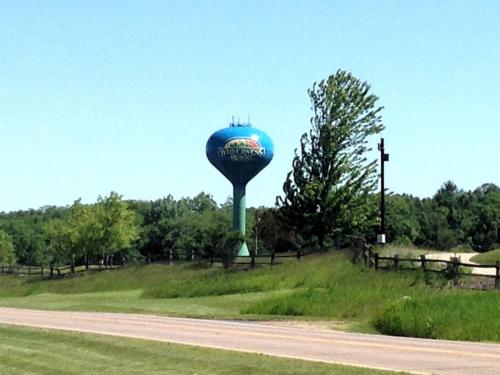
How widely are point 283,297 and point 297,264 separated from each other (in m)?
12.0

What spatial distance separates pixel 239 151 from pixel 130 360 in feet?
208

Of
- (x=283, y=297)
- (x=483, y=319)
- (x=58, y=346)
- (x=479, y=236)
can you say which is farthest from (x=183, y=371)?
(x=479, y=236)

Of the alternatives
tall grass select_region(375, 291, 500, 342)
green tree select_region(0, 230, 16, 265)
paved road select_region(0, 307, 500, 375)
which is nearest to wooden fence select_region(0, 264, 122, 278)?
→ green tree select_region(0, 230, 16, 265)

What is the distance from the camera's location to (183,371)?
52.3ft

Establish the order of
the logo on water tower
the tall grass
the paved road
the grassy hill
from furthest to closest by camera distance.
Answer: the logo on water tower → the grassy hill → the tall grass → the paved road

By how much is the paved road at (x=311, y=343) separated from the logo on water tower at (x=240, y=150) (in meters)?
48.4

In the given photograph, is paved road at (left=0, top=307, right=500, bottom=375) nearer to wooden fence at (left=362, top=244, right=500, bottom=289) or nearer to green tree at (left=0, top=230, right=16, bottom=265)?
wooden fence at (left=362, top=244, right=500, bottom=289)

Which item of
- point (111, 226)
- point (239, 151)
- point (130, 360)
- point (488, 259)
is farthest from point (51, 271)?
point (130, 360)

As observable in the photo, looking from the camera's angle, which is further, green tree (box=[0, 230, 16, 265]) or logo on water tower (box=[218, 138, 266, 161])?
green tree (box=[0, 230, 16, 265])

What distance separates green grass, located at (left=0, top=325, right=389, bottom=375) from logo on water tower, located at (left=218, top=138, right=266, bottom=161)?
58.0m

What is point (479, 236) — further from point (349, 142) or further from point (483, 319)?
point (483, 319)

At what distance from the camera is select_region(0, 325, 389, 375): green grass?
621 inches

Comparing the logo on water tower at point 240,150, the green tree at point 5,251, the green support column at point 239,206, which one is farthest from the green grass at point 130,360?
the green tree at point 5,251

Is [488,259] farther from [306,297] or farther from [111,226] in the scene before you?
[111,226]
